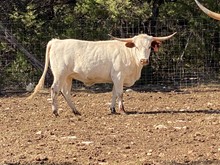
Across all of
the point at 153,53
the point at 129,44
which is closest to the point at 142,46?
the point at 129,44

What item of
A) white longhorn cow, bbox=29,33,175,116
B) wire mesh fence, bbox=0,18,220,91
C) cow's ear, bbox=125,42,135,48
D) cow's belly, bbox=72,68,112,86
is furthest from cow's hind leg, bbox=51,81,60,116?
wire mesh fence, bbox=0,18,220,91

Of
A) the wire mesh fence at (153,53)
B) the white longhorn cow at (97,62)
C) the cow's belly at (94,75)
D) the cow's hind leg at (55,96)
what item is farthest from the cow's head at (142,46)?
the wire mesh fence at (153,53)

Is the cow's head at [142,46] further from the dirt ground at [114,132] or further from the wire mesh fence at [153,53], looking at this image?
the wire mesh fence at [153,53]

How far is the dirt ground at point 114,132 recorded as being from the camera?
6848mm

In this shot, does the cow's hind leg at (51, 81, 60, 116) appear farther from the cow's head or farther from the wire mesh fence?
the wire mesh fence

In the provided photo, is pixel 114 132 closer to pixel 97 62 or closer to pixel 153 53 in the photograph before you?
pixel 97 62

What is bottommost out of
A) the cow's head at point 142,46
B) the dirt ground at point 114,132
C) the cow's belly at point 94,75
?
the dirt ground at point 114,132

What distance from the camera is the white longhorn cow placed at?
10586 mm

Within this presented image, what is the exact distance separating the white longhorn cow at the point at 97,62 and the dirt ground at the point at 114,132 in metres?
0.55

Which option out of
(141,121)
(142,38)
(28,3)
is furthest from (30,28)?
(141,121)

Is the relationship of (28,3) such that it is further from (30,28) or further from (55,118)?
(55,118)

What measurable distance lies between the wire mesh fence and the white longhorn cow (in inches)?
170

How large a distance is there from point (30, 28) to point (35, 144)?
27.3 ft

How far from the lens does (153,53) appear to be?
630 inches
